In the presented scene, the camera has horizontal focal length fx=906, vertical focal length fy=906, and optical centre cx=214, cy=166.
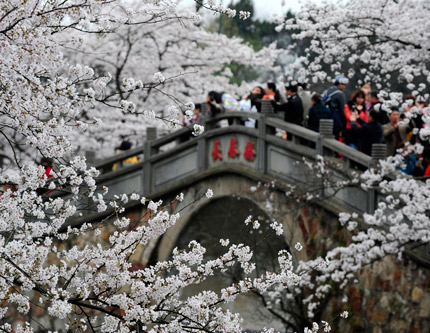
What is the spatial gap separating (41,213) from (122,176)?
1046 centimetres

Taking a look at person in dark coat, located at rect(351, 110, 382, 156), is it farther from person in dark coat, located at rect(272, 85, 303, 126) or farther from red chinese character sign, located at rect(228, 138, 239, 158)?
red chinese character sign, located at rect(228, 138, 239, 158)

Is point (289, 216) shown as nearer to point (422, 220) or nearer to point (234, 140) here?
point (234, 140)

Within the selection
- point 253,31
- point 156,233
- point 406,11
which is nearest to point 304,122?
point 406,11

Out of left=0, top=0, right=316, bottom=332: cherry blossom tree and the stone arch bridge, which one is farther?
the stone arch bridge

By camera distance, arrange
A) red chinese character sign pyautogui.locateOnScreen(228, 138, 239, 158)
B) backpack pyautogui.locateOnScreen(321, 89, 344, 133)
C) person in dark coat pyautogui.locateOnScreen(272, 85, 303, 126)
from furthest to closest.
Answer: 1. red chinese character sign pyautogui.locateOnScreen(228, 138, 239, 158)
2. person in dark coat pyautogui.locateOnScreen(272, 85, 303, 126)
3. backpack pyautogui.locateOnScreen(321, 89, 344, 133)

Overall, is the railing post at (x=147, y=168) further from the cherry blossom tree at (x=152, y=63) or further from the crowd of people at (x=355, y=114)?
the cherry blossom tree at (x=152, y=63)

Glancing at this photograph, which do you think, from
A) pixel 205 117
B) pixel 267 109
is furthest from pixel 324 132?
pixel 205 117

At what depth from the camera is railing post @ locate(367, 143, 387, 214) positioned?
36.5 feet

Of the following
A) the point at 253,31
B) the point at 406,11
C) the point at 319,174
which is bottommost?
the point at 319,174

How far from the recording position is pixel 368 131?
1180 cm

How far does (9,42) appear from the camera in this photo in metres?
4.88

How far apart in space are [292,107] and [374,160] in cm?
223

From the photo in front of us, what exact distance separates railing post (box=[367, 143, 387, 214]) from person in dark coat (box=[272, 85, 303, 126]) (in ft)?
7.15

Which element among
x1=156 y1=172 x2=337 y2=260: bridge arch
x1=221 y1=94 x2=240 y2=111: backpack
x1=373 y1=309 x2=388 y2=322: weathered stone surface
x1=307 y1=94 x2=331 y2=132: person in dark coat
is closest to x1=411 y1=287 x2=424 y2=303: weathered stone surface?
x1=373 y1=309 x2=388 y2=322: weathered stone surface
